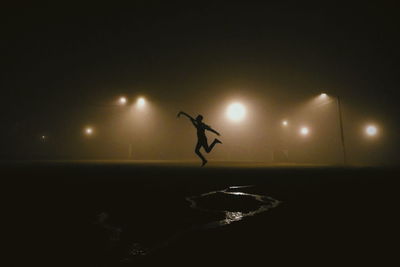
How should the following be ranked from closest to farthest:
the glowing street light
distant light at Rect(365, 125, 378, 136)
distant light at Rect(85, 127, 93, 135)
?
the glowing street light
distant light at Rect(365, 125, 378, 136)
distant light at Rect(85, 127, 93, 135)

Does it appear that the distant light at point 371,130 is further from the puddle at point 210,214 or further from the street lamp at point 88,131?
the street lamp at point 88,131

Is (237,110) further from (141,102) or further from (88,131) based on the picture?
(88,131)

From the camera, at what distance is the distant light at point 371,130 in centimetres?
4116

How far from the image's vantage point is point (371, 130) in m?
42.0

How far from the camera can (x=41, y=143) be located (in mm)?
52875

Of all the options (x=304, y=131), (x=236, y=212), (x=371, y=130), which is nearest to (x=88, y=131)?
(x=304, y=131)

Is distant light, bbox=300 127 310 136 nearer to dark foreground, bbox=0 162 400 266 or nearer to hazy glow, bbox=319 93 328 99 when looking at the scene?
hazy glow, bbox=319 93 328 99

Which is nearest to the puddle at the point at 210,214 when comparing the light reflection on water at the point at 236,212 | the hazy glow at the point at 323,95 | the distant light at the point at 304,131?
the light reflection on water at the point at 236,212

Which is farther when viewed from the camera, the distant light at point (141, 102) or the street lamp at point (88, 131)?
the street lamp at point (88, 131)

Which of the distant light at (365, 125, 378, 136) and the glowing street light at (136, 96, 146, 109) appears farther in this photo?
the distant light at (365, 125, 378, 136)

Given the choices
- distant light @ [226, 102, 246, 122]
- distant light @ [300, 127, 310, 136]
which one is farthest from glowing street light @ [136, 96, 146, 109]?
distant light @ [300, 127, 310, 136]

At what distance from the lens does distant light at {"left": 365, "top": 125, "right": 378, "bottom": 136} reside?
41156 millimetres

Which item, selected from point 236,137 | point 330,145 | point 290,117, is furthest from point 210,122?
point 330,145

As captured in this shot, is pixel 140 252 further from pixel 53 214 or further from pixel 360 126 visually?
pixel 360 126
